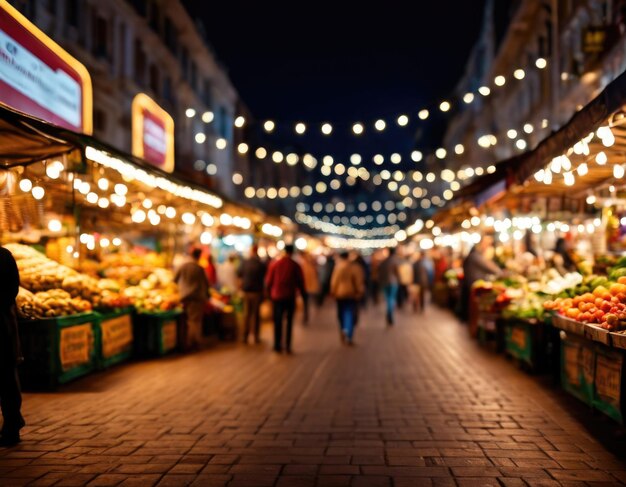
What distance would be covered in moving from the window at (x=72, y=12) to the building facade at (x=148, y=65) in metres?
0.03

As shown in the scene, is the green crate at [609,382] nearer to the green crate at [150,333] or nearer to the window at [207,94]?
the green crate at [150,333]

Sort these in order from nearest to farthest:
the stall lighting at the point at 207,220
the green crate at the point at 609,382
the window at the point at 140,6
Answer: the green crate at the point at 609,382, the stall lighting at the point at 207,220, the window at the point at 140,6

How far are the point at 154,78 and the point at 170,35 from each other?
3.36 metres

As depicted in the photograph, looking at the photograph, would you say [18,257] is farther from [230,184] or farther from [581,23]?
[230,184]

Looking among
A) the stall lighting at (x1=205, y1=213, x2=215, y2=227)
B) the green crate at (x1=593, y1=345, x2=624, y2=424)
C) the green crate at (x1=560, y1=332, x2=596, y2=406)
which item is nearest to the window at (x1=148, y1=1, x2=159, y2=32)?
the stall lighting at (x1=205, y1=213, x2=215, y2=227)

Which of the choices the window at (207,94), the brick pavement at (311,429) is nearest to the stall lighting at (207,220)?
the brick pavement at (311,429)

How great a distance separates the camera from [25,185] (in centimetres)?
961

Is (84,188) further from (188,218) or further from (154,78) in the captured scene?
(154,78)

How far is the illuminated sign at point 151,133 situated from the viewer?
15.2m

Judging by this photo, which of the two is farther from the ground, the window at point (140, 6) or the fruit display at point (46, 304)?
the window at point (140, 6)

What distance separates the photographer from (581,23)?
2347 centimetres

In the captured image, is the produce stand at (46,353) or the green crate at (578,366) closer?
the green crate at (578,366)

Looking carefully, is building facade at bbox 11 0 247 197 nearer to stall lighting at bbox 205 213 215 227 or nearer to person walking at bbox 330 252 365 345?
stall lighting at bbox 205 213 215 227

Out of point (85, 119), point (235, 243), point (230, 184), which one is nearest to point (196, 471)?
point (85, 119)
